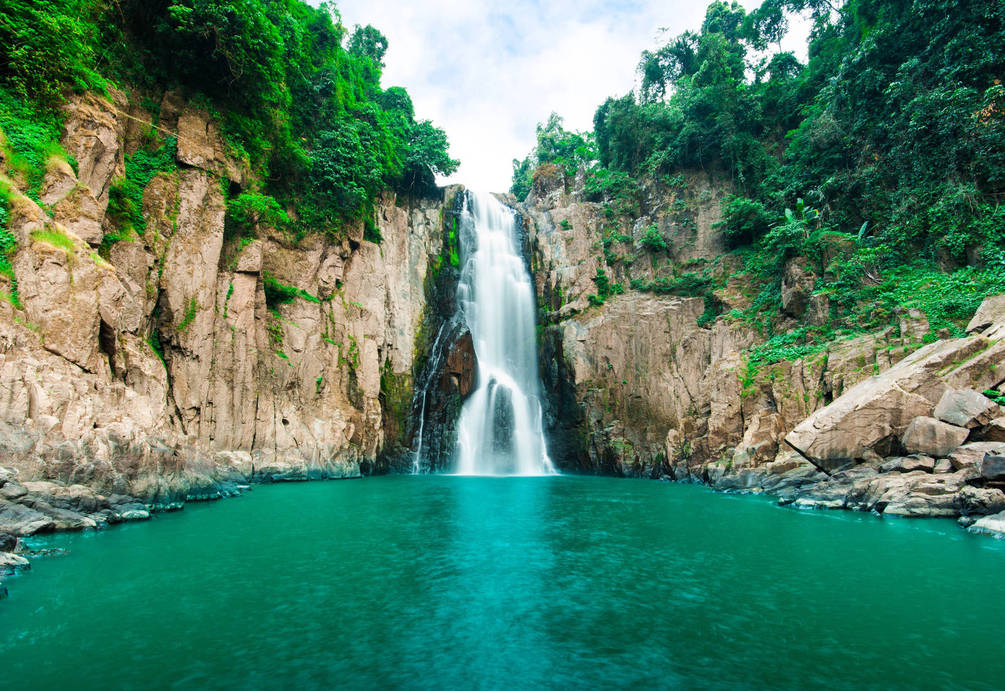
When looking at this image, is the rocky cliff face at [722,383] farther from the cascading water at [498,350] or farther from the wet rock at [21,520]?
the wet rock at [21,520]

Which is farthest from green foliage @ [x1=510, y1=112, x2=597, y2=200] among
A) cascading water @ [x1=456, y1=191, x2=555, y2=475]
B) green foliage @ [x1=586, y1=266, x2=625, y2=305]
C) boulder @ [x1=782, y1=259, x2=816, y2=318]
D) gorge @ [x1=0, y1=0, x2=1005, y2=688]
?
boulder @ [x1=782, y1=259, x2=816, y2=318]

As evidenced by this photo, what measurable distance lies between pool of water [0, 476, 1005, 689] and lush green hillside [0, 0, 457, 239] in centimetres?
1130

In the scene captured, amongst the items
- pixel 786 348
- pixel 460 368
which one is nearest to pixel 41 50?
pixel 460 368

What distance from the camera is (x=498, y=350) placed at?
27.9 m

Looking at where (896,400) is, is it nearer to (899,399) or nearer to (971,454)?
(899,399)

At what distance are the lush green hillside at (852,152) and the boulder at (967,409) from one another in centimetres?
488

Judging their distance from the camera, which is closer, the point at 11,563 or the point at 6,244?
the point at 11,563

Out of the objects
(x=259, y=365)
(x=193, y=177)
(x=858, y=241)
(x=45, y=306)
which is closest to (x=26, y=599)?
(x=45, y=306)

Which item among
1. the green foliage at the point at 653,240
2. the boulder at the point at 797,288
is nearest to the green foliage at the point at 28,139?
the green foliage at the point at 653,240

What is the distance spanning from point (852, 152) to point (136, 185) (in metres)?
29.0

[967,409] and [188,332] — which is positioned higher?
[188,332]

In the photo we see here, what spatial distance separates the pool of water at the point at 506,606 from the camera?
4301 millimetres

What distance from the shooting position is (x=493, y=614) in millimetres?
5777

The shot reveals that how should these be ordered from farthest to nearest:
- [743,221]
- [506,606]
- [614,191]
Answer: [614,191], [743,221], [506,606]
